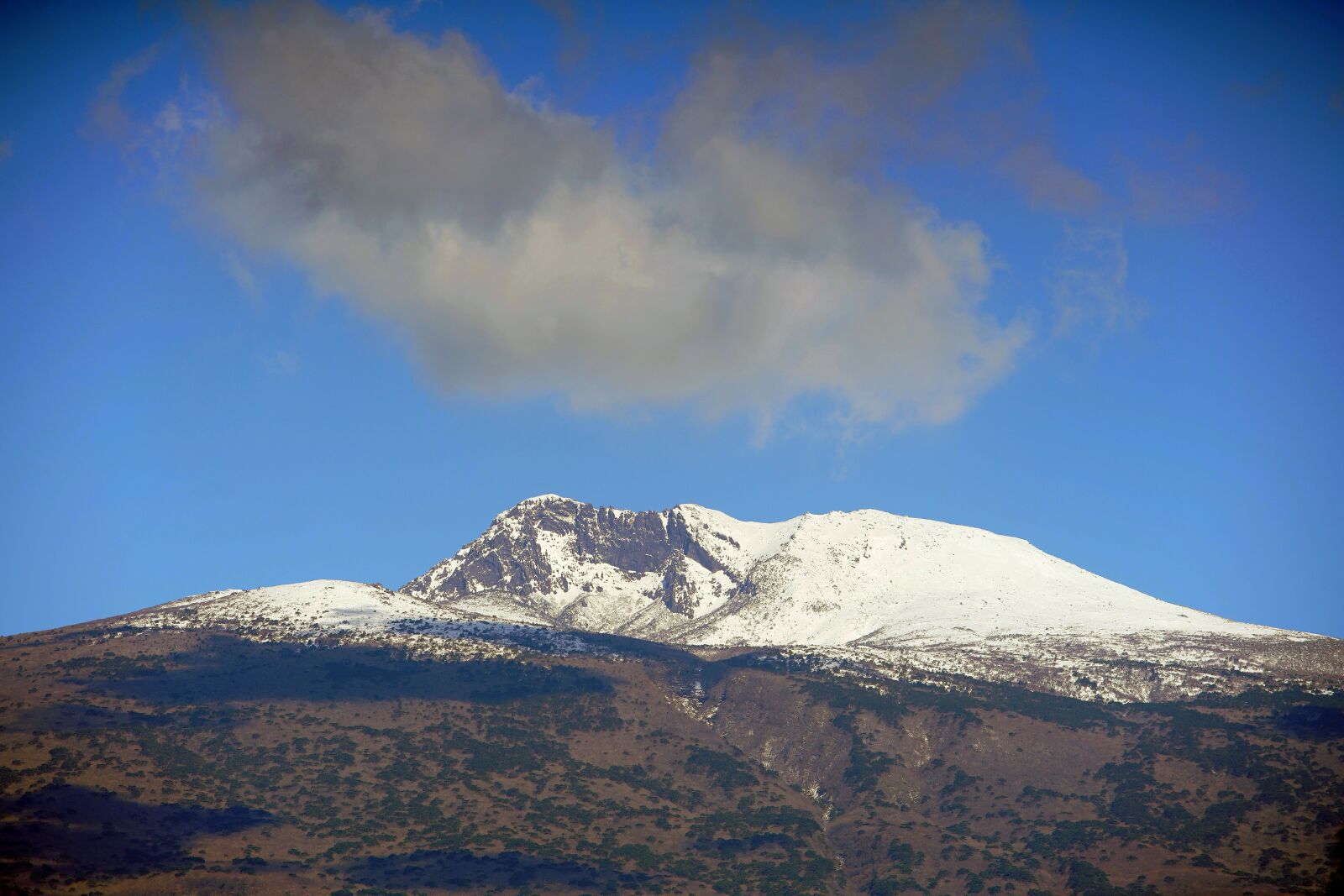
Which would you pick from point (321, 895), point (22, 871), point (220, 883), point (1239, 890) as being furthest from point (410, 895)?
point (1239, 890)

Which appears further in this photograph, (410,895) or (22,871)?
(410,895)

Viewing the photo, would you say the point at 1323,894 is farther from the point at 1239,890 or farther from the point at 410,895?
the point at 410,895

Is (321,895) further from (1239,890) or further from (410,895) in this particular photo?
(1239,890)

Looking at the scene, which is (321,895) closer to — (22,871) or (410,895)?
(410,895)

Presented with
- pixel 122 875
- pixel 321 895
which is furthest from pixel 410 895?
pixel 122 875

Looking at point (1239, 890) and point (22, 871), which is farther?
point (1239, 890)

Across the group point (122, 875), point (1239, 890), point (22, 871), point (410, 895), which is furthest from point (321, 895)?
point (1239, 890)

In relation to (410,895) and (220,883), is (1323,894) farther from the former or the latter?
(220,883)
